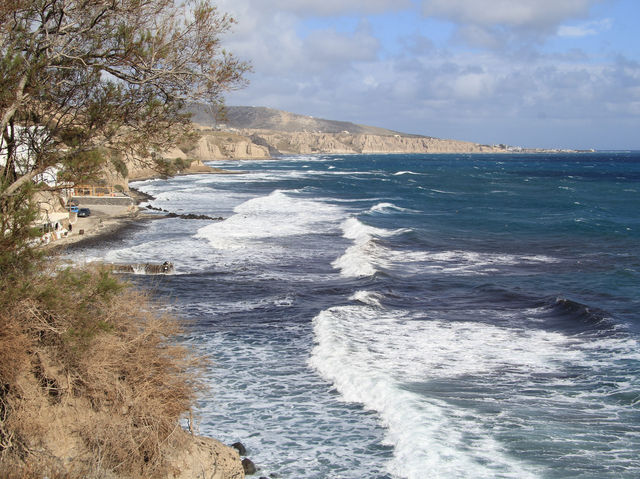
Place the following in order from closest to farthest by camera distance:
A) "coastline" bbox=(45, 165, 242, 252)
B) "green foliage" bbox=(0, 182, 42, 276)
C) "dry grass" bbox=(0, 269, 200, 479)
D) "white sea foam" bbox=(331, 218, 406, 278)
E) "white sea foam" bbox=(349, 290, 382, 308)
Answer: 1. "dry grass" bbox=(0, 269, 200, 479)
2. "green foliage" bbox=(0, 182, 42, 276)
3. "white sea foam" bbox=(349, 290, 382, 308)
4. "white sea foam" bbox=(331, 218, 406, 278)
5. "coastline" bbox=(45, 165, 242, 252)

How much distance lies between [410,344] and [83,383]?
31.5 ft

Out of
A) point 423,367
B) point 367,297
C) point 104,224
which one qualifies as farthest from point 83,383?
point 104,224

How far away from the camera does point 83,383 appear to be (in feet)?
24.7

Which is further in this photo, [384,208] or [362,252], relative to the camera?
[384,208]

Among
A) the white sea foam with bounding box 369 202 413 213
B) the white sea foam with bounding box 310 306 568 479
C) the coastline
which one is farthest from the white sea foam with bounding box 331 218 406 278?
the coastline

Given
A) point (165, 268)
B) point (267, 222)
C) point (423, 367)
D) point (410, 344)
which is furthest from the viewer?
point (267, 222)

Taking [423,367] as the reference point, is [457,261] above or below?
above

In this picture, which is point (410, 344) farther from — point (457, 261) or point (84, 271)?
point (457, 261)

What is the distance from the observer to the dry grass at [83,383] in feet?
22.8

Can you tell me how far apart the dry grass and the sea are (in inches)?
47.4

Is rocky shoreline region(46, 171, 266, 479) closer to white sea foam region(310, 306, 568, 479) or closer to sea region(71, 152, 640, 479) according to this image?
sea region(71, 152, 640, 479)

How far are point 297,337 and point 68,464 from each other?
972 cm

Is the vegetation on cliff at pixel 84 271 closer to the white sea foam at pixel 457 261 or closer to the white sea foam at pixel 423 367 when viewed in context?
the white sea foam at pixel 423 367

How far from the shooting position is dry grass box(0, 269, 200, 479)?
695 cm
